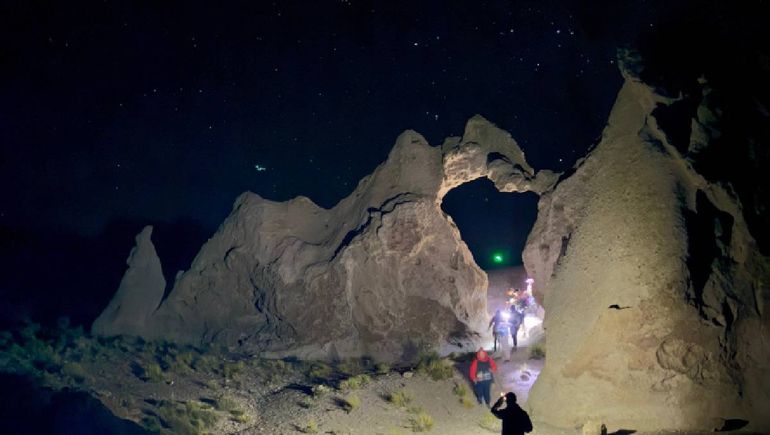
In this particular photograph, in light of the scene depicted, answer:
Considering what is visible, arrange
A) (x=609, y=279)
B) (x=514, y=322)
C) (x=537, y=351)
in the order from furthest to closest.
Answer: (x=514, y=322) → (x=537, y=351) → (x=609, y=279)

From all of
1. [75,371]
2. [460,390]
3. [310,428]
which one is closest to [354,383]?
[310,428]

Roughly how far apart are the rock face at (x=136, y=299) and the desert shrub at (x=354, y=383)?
511 inches

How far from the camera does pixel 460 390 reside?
567 inches

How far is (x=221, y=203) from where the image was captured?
81.1 meters

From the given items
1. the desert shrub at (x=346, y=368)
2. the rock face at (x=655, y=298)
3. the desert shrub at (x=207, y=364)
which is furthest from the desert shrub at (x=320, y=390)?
the rock face at (x=655, y=298)

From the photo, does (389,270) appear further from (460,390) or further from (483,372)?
(483,372)

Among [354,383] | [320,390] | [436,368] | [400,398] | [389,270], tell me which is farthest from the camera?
[389,270]

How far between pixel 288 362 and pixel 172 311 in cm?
835

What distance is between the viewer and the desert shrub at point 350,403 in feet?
43.9

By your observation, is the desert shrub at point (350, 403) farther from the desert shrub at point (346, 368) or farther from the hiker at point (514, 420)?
the hiker at point (514, 420)

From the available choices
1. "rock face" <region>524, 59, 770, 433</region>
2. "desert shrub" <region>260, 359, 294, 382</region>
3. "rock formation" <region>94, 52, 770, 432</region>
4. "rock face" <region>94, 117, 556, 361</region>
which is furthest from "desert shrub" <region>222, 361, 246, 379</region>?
"rock face" <region>524, 59, 770, 433</region>

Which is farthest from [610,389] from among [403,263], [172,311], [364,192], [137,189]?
[137,189]

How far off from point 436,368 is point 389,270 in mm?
4644

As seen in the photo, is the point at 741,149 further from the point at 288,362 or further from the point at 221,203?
the point at 221,203
